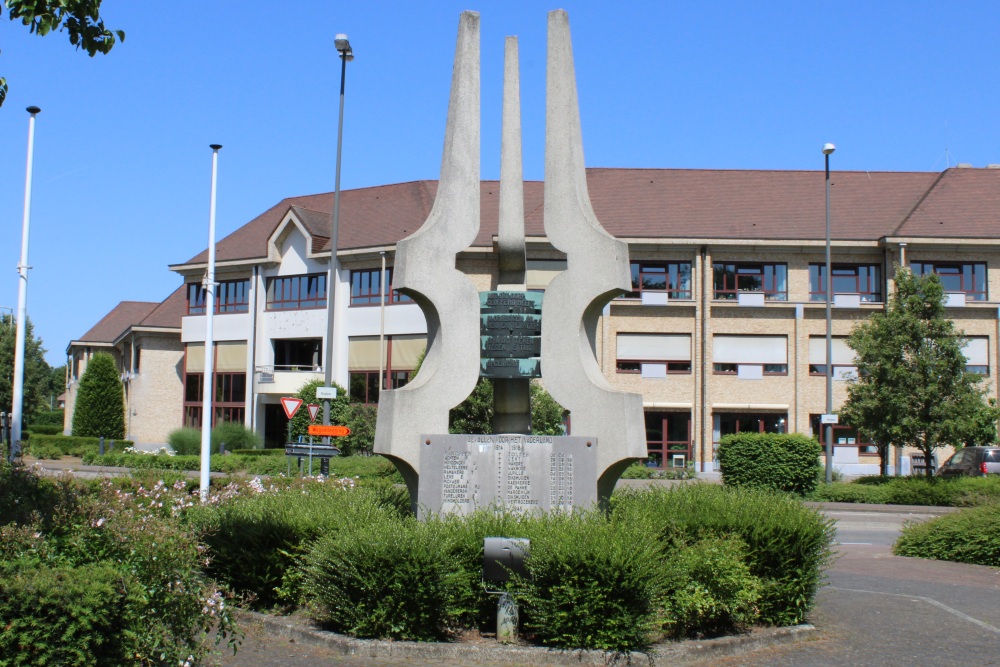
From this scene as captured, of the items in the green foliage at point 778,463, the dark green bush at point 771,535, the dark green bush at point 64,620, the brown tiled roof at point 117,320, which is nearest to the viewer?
the dark green bush at point 64,620

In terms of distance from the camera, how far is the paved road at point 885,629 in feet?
26.8

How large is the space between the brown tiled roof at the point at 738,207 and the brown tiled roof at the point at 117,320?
66.2ft

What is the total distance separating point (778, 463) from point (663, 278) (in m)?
15.9

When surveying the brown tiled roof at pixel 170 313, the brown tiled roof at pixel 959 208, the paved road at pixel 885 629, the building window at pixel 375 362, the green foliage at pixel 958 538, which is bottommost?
the paved road at pixel 885 629

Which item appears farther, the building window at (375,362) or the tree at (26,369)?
the tree at (26,369)

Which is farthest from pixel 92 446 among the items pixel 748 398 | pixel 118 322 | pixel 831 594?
pixel 831 594

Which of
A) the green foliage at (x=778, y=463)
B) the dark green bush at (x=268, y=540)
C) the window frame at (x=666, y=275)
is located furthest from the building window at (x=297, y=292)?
the dark green bush at (x=268, y=540)

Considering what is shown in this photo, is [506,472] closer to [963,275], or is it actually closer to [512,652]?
[512,652]

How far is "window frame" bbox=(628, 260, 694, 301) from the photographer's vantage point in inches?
1752

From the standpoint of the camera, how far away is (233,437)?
45.3 meters

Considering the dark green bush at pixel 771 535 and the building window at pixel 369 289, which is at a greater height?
the building window at pixel 369 289

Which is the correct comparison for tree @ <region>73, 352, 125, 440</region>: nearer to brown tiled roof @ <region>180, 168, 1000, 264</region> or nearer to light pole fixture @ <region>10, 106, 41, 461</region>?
brown tiled roof @ <region>180, 168, 1000, 264</region>

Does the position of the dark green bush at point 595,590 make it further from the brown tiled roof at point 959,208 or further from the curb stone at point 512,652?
the brown tiled roof at point 959,208

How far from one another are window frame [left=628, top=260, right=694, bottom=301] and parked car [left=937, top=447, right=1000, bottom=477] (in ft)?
49.1
